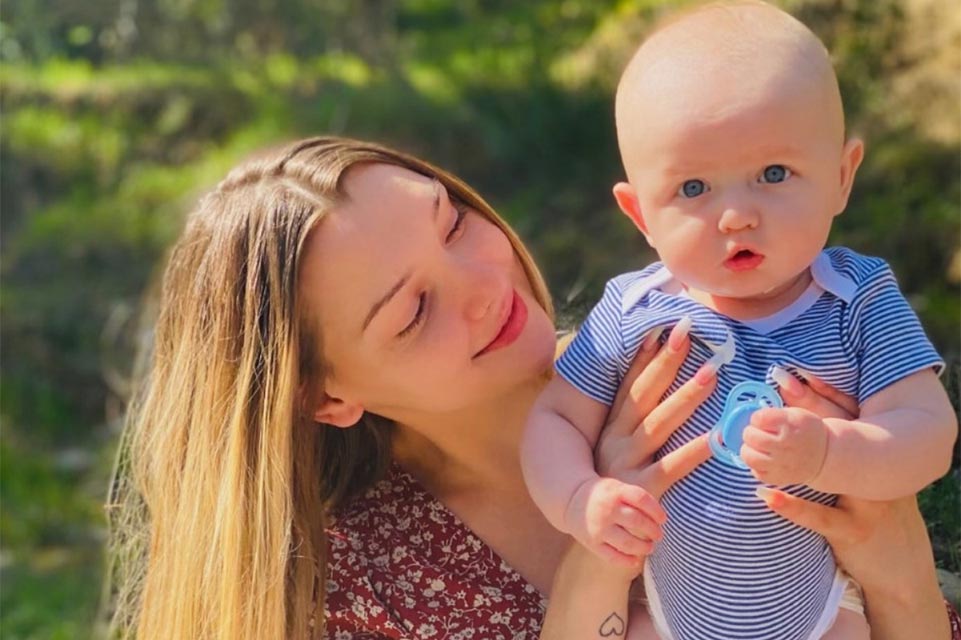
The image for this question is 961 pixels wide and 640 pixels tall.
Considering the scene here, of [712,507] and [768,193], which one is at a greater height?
[768,193]

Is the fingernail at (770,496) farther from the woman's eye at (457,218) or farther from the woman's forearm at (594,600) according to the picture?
the woman's eye at (457,218)

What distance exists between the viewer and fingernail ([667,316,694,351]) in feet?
5.75

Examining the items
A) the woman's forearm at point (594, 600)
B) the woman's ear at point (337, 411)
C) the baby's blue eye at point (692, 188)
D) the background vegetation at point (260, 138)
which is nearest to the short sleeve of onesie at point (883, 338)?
the baby's blue eye at point (692, 188)

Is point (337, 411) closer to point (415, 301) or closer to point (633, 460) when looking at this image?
point (415, 301)

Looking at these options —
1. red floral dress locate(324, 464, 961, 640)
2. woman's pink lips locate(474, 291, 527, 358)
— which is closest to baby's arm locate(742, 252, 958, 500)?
woman's pink lips locate(474, 291, 527, 358)

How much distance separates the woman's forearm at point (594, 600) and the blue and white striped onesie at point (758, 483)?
8 cm

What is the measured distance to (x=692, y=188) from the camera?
1686 mm

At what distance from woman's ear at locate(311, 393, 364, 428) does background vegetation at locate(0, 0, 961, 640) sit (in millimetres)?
2733

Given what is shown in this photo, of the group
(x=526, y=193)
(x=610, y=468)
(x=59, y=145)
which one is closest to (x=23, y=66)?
(x=59, y=145)

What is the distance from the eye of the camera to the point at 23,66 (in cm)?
839

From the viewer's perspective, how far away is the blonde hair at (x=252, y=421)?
207 centimetres

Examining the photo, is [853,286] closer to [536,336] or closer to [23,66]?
[536,336]

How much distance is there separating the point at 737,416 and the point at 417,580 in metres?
0.75

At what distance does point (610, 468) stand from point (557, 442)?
3.0 inches
